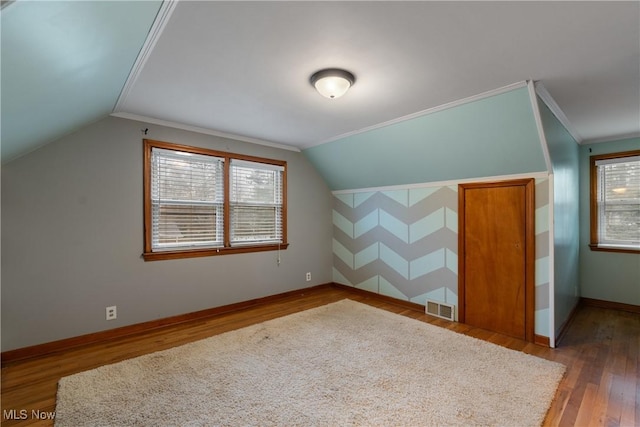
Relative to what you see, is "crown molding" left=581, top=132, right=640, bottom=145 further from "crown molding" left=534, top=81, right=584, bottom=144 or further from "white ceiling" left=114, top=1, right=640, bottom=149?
"white ceiling" left=114, top=1, right=640, bottom=149

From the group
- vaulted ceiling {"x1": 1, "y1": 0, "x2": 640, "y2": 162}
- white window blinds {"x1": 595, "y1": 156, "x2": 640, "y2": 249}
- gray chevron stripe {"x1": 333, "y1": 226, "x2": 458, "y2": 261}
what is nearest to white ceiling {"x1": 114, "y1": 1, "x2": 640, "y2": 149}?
Result: vaulted ceiling {"x1": 1, "y1": 0, "x2": 640, "y2": 162}

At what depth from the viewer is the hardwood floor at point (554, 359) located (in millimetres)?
1927

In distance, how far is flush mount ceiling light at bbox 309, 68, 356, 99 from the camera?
2.16 meters

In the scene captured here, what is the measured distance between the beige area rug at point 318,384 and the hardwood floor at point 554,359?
0.43 feet

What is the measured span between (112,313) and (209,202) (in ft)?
5.13

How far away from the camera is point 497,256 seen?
330 cm

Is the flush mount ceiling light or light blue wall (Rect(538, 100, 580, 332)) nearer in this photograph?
the flush mount ceiling light

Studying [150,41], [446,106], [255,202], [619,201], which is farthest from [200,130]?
[619,201]

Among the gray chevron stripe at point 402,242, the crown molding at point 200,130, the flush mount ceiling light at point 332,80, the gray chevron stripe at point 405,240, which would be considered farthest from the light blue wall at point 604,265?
the crown molding at point 200,130

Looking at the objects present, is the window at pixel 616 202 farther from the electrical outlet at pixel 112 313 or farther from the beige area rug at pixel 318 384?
the electrical outlet at pixel 112 313

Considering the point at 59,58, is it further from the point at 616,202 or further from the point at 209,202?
the point at 616,202

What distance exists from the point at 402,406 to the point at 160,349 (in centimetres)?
225

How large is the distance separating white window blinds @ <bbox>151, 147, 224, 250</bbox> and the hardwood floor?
3.36ft

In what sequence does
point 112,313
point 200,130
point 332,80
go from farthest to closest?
1. point 200,130
2. point 112,313
3. point 332,80
